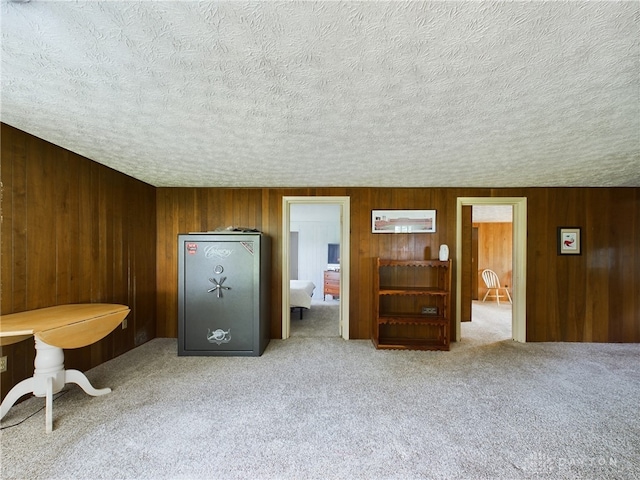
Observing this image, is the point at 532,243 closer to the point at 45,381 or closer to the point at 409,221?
the point at 409,221

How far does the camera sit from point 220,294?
284 centimetres

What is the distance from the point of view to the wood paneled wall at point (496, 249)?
22.4 ft

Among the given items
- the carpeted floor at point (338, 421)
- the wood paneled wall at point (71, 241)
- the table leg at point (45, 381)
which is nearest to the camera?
the carpeted floor at point (338, 421)

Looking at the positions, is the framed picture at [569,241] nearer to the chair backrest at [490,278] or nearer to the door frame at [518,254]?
the door frame at [518,254]

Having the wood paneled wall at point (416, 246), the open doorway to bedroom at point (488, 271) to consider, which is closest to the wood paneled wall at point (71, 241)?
the wood paneled wall at point (416, 246)

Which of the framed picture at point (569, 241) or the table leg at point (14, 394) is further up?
the framed picture at point (569, 241)

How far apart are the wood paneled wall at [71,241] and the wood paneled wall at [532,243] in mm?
362

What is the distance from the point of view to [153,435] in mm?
1647

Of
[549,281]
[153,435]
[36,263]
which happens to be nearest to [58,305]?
[36,263]

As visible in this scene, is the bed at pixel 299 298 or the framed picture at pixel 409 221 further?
the bed at pixel 299 298

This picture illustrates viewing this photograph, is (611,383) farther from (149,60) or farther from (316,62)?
(149,60)

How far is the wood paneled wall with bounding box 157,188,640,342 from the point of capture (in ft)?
11.0

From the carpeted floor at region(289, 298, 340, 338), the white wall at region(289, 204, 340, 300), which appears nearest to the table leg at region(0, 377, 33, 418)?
the carpeted floor at region(289, 298, 340, 338)

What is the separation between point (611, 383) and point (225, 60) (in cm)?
379
